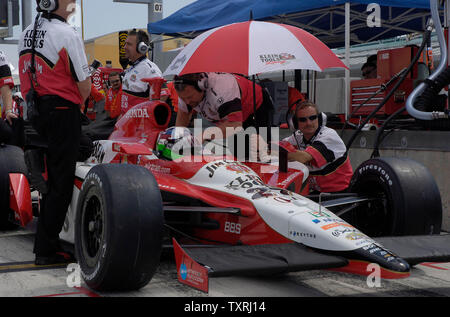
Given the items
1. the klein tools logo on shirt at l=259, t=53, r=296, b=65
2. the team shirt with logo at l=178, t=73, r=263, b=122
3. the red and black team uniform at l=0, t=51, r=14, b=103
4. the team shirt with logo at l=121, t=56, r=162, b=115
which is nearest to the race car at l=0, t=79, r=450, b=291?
the team shirt with logo at l=178, t=73, r=263, b=122

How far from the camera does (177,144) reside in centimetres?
477

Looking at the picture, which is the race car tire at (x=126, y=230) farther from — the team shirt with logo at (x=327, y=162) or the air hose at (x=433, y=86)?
the air hose at (x=433, y=86)

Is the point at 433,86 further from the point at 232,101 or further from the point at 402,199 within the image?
the point at 232,101

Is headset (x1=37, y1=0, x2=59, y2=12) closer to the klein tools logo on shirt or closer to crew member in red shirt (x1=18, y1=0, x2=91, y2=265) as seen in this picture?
crew member in red shirt (x1=18, y1=0, x2=91, y2=265)

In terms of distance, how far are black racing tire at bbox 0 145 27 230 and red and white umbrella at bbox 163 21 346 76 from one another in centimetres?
183

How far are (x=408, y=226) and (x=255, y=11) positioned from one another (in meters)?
6.07

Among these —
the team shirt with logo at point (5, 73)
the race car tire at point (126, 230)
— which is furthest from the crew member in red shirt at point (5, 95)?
the race car tire at point (126, 230)

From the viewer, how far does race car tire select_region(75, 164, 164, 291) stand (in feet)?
11.9

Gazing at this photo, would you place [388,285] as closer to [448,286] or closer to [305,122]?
[448,286]

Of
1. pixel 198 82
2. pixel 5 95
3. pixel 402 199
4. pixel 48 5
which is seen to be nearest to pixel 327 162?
pixel 402 199

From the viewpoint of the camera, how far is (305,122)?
17.9ft

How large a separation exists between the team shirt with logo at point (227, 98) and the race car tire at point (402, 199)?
41.3 inches

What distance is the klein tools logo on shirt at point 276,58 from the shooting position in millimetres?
5167

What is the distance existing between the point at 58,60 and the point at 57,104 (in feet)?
0.99
